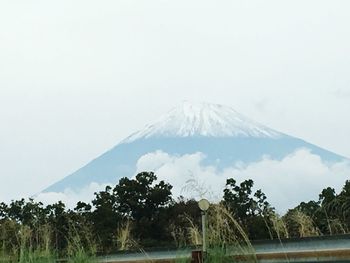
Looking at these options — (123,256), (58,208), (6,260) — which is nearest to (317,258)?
(123,256)

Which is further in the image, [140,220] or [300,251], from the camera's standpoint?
[140,220]

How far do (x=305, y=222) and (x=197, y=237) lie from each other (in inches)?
54.4

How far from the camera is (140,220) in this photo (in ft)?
90.0

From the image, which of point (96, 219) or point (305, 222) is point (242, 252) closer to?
point (305, 222)

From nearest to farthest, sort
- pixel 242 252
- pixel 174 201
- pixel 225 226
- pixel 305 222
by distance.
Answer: pixel 242 252 → pixel 225 226 → pixel 305 222 → pixel 174 201

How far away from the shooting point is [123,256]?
8594mm

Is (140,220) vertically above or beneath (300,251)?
above

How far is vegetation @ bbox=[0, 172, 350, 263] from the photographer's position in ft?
27.8

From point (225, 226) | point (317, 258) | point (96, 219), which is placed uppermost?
point (96, 219)

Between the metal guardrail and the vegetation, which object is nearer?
the metal guardrail

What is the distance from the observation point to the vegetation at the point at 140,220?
27.8 ft

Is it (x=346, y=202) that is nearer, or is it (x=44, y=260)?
(x=346, y=202)

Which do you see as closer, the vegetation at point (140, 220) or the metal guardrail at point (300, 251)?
the metal guardrail at point (300, 251)

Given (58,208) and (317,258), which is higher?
(58,208)
